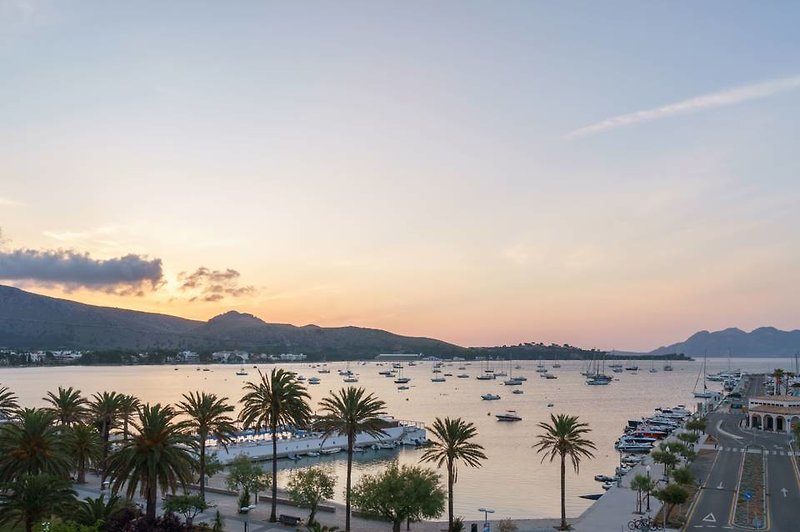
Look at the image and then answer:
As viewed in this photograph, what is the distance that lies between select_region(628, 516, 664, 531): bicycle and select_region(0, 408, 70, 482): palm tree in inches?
1623

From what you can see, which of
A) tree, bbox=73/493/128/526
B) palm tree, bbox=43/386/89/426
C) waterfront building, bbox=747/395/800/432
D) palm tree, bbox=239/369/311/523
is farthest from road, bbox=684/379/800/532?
palm tree, bbox=43/386/89/426

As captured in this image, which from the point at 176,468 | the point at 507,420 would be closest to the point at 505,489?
the point at 176,468

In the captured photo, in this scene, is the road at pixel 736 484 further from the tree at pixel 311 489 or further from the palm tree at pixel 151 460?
the palm tree at pixel 151 460

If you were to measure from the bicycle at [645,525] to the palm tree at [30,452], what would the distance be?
135ft

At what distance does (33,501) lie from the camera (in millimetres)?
34688

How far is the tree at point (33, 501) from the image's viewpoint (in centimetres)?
3453

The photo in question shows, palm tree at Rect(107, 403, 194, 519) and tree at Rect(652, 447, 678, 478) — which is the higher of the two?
palm tree at Rect(107, 403, 194, 519)

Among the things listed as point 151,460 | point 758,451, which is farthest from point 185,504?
point 758,451

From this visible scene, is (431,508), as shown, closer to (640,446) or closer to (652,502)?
(652,502)

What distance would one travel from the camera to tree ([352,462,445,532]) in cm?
4553

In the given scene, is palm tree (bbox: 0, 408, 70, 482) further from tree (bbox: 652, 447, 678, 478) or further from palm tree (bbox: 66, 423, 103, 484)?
tree (bbox: 652, 447, 678, 478)

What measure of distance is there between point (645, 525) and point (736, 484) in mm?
23711

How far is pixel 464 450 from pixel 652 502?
22453 millimetres

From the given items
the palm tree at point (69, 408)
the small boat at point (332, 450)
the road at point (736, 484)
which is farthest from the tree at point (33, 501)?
the small boat at point (332, 450)
